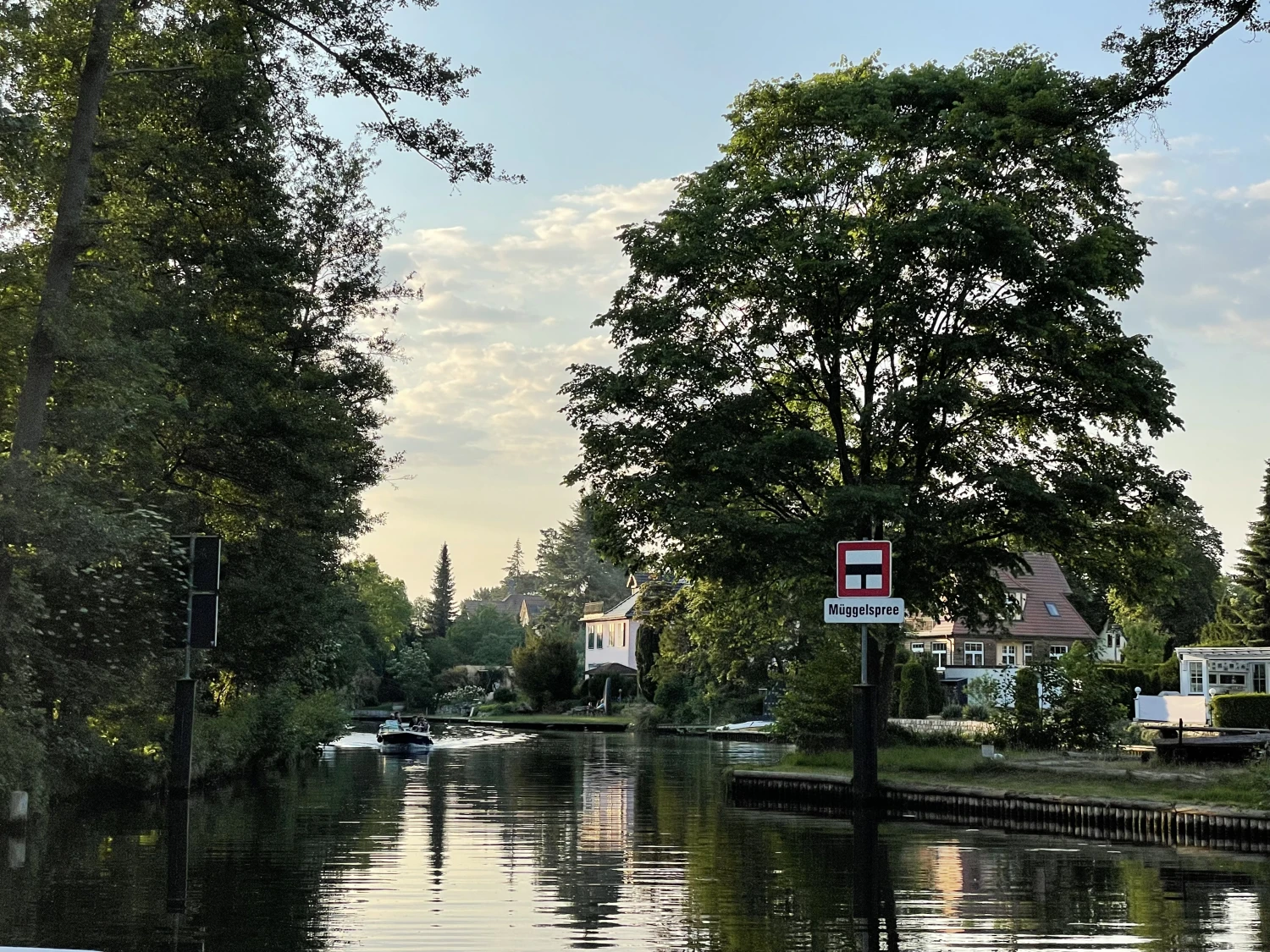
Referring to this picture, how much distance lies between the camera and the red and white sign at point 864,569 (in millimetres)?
22922

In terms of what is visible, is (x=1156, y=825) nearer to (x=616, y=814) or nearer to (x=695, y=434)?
(x=616, y=814)

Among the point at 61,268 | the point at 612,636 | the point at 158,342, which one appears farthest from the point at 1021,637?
the point at 61,268

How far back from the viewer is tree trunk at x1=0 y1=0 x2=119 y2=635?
19922 millimetres

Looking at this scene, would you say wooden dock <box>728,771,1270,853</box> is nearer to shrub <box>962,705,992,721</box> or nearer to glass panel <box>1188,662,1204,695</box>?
shrub <box>962,705,992,721</box>

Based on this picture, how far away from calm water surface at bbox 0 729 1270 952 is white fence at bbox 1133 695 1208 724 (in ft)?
80.0

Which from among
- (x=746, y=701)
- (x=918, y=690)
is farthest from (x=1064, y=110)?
(x=746, y=701)

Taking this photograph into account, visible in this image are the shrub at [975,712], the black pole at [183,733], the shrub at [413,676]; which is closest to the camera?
the black pole at [183,733]

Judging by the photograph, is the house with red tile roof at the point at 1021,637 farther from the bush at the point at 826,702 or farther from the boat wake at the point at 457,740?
the bush at the point at 826,702

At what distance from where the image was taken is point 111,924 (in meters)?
12.4

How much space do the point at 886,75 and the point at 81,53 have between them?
682 inches

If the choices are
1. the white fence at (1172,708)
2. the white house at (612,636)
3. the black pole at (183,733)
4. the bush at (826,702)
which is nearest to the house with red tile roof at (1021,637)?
the white fence at (1172,708)

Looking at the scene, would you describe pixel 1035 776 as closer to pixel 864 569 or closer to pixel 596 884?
pixel 864 569

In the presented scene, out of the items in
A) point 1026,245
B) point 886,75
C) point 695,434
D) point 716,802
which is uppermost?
point 886,75

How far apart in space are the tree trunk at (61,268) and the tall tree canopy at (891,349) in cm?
1263
